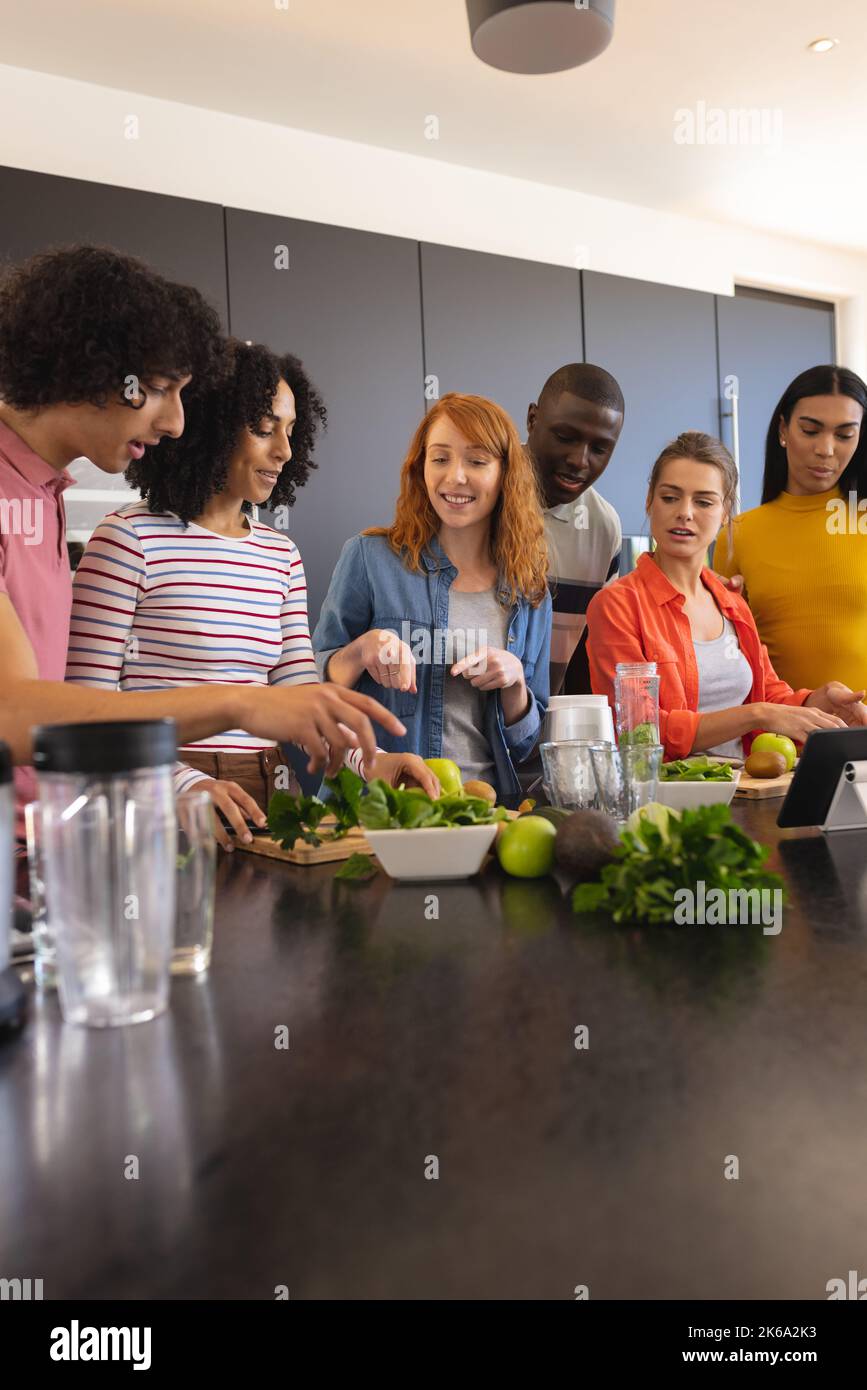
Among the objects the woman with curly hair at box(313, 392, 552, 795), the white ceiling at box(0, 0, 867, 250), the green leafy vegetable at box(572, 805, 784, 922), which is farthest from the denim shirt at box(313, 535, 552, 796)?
the white ceiling at box(0, 0, 867, 250)

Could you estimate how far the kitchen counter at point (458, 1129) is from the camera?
460 mm

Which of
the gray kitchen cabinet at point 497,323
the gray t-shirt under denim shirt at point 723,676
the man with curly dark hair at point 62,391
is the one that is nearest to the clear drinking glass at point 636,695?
the man with curly dark hair at point 62,391

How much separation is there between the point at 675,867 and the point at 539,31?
2.06m

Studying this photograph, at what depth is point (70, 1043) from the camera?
0.68 meters

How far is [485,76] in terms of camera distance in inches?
142

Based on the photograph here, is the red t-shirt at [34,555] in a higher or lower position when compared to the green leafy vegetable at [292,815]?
higher

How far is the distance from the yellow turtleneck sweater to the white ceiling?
1.60 m

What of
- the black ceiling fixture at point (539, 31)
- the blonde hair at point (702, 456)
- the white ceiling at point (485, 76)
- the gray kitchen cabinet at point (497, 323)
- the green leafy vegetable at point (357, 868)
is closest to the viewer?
the green leafy vegetable at point (357, 868)

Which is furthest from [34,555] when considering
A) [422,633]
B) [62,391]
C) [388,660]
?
[422,633]

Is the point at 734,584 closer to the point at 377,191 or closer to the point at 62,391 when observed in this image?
the point at 62,391

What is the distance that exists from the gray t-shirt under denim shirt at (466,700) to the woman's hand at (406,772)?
2.09 feet

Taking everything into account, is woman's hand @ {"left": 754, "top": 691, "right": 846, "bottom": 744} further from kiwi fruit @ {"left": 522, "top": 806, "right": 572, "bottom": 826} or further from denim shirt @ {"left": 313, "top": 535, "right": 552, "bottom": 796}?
kiwi fruit @ {"left": 522, "top": 806, "right": 572, "bottom": 826}

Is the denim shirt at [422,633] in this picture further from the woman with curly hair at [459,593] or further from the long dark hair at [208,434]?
the long dark hair at [208,434]
